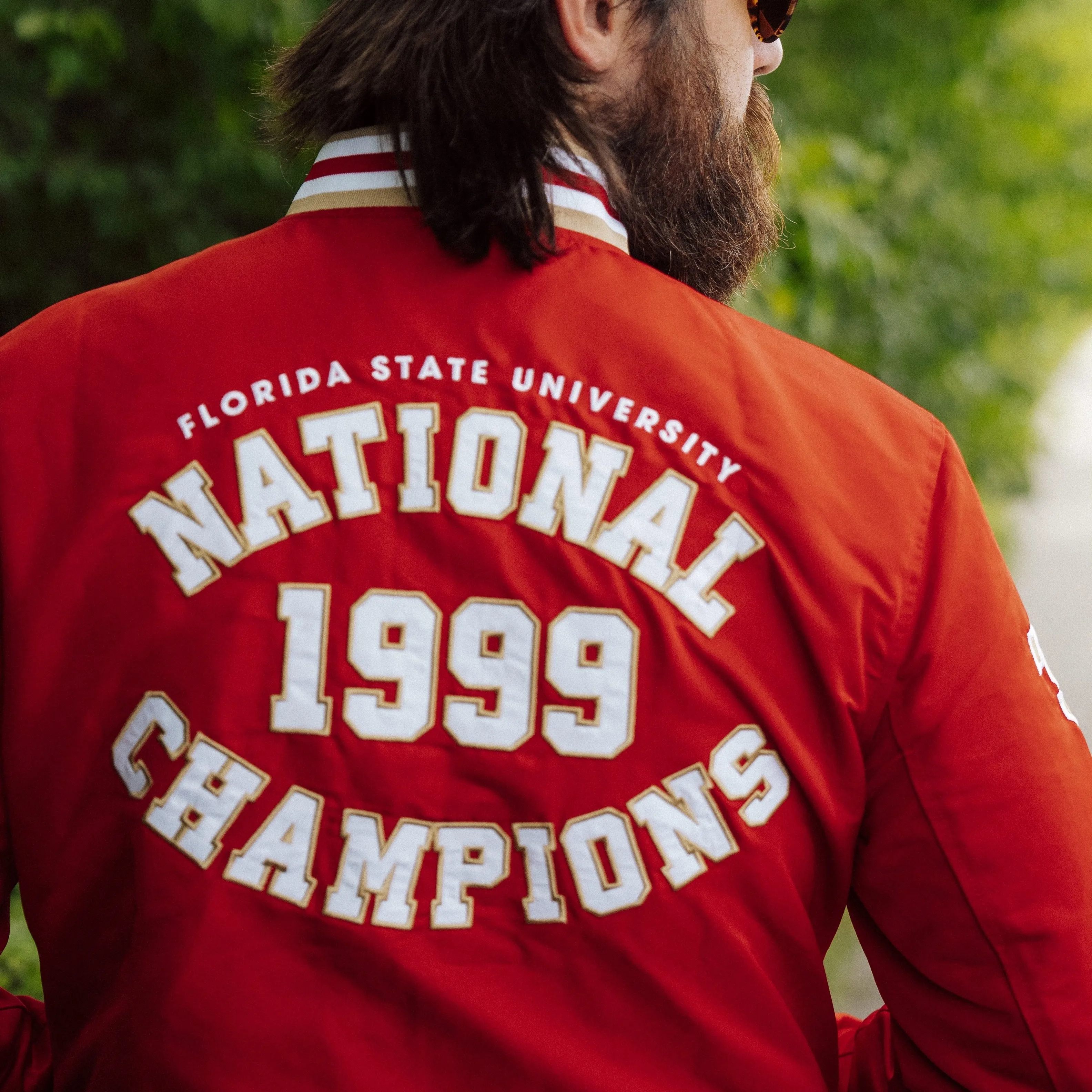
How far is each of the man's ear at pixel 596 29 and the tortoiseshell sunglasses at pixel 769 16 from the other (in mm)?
197

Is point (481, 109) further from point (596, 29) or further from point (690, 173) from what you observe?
point (690, 173)

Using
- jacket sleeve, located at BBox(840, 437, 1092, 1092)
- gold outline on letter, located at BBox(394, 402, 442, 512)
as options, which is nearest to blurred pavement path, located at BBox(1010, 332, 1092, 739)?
jacket sleeve, located at BBox(840, 437, 1092, 1092)

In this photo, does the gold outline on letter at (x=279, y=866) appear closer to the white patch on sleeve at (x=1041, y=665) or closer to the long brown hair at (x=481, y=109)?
the long brown hair at (x=481, y=109)

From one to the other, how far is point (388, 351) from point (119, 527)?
0.99 ft

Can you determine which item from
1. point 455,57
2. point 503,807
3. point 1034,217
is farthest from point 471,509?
point 1034,217

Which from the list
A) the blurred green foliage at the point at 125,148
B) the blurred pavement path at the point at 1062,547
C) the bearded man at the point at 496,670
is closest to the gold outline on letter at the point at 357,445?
the bearded man at the point at 496,670

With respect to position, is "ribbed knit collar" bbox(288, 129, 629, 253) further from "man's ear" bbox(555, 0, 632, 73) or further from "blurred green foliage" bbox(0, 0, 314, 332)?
"blurred green foliage" bbox(0, 0, 314, 332)

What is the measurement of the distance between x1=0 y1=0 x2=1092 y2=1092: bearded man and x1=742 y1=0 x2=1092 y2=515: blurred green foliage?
8.73ft

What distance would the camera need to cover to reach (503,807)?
1.09m

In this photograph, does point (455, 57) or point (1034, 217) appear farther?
point (1034, 217)

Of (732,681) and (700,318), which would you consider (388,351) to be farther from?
(732,681)

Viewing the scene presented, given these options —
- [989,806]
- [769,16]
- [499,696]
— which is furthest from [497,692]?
[769,16]

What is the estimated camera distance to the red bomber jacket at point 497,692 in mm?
1087

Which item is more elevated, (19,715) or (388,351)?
(388,351)
